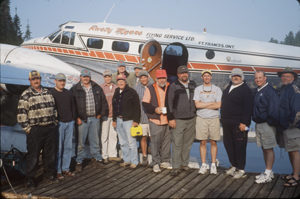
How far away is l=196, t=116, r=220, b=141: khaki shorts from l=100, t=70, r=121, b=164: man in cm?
181

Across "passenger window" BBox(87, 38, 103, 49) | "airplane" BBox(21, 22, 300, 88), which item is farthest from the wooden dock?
"passenger window" BBox(87, 38, 103, 49)

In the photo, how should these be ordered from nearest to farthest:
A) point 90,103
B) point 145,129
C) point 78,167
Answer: point 78,167, point 90,103, point 145,129

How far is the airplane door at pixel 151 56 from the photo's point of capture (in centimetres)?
846

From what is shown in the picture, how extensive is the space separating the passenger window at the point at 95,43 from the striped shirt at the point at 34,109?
7381 mm

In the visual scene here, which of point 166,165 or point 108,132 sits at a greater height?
point 108,132

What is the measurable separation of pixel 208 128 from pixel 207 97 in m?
0.56

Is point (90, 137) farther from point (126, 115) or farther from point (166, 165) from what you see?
point (166, 165)

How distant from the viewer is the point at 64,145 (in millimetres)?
4742

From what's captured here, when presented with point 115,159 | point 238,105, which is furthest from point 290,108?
point 115,159

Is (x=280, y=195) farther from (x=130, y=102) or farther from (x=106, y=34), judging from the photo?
(x=106, y=34)

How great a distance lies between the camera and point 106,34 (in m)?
11.3

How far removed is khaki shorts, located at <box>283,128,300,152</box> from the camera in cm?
406

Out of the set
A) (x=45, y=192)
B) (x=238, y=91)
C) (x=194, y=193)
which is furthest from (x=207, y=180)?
(x=45, y=192)

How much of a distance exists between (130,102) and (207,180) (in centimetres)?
197
